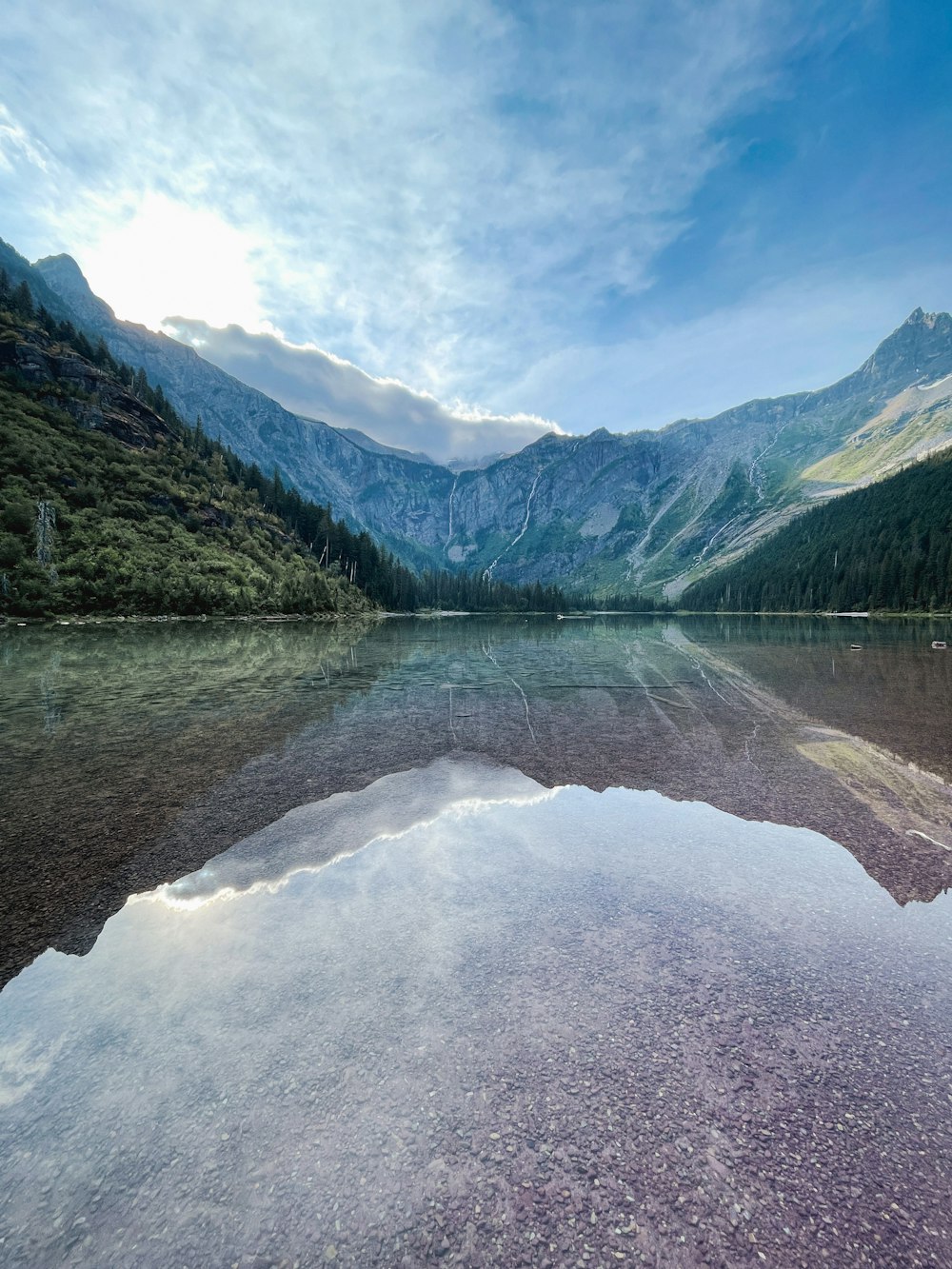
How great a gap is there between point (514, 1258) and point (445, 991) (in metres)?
2.72

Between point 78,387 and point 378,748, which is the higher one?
point 78,387

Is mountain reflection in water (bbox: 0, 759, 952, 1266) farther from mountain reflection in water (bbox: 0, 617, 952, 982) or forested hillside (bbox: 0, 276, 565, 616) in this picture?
forested hillside (bbox: 0, 276, 565, 616)

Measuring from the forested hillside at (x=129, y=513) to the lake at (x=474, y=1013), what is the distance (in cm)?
7747

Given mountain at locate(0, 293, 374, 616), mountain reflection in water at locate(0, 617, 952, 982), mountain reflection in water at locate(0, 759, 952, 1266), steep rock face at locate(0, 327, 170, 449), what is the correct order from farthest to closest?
steep rock face at locate(0, 327, 170, 449)
mountain at locate(0, 293, 374, 616)
mountain reflection in water at locate(0, 617, 952, 982)
mountain reflection in water at locate(0, 759, 952, 1266)

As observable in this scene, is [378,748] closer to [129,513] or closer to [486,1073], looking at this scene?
[486,1073]

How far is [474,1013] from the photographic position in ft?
19.3

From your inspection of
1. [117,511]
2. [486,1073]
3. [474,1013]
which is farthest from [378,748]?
[117,511]

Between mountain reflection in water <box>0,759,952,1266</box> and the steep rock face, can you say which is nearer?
mountain reflection in water <box>0,759,952,1266</box>

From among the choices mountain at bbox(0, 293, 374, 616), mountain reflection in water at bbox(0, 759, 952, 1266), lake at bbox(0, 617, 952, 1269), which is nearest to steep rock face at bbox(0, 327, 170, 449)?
mountain at bbox(0, 293, 374, 616)

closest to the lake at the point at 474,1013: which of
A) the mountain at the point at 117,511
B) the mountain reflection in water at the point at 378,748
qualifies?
the mountain reflection in water at the point at 378,748

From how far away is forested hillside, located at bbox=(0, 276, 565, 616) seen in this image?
77.9 metres

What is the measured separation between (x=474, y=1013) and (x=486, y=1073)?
2.58 feet

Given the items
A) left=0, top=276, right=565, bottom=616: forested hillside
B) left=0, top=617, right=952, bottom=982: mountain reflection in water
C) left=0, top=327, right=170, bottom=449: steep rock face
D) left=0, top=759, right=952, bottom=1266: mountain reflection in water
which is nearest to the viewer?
left=0, top=759, right=952, bottom=1266: mountain reflection in water

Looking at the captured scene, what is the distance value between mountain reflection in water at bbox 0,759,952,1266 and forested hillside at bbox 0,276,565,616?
8477 centimetres
